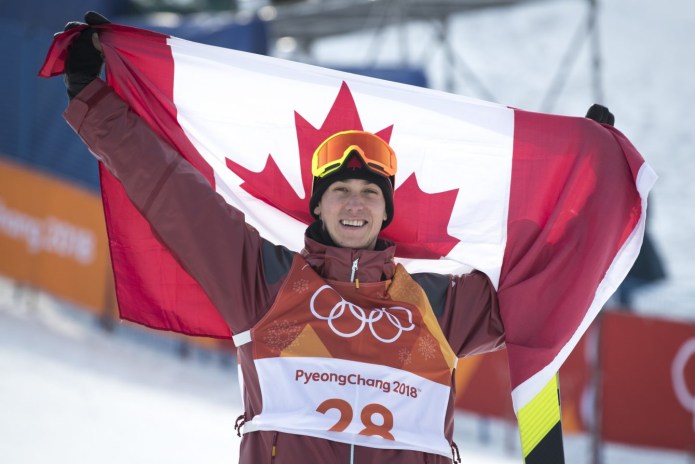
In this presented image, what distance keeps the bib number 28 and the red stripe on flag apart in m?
0.63

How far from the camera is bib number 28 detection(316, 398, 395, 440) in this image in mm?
3846

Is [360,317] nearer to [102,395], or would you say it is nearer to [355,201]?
[355,201]

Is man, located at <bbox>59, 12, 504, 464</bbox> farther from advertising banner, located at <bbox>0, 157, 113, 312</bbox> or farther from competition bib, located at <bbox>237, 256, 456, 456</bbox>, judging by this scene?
advertising banner, located at <bbox>0, 157, 113, 312</bbox>

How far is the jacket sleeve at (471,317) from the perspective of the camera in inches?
162

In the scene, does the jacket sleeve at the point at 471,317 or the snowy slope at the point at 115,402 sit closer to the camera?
the jacket sleeve at the point at 471,317

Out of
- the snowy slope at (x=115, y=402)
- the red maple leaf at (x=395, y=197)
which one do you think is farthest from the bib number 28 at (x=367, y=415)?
the snowy slope at (x=115, y=402)

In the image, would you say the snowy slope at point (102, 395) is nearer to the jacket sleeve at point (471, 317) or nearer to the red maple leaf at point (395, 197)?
the red maple leaf at point (395, 197)

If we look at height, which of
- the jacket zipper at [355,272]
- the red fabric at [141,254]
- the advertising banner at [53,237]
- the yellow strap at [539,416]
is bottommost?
the yellow strap at [539,416]

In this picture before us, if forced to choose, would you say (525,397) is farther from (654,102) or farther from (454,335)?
(654,102)

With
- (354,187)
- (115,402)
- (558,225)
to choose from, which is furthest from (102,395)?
(558,225)

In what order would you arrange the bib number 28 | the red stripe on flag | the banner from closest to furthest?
the bib number 28 < the red stripe on flag < the banner

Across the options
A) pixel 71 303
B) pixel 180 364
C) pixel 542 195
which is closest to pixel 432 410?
pixel 542 195

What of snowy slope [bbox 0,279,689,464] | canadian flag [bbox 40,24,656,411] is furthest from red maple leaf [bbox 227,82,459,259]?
snowy slope [bbox 0,279,689,464]

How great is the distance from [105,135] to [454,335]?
1540 millimetres
